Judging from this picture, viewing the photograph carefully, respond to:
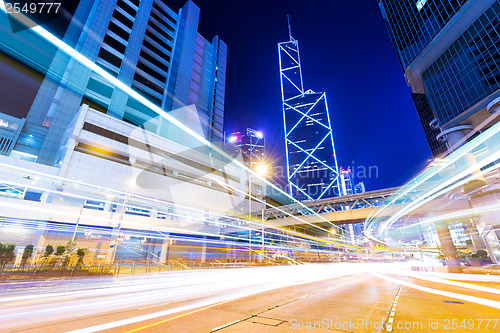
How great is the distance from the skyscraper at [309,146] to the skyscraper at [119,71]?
83.5 m

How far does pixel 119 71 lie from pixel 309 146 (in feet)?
391

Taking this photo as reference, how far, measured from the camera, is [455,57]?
4178cm

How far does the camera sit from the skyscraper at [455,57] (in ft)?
114

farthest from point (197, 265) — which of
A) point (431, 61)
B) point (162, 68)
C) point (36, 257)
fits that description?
point (162, 68)

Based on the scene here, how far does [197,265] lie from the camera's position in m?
23.8

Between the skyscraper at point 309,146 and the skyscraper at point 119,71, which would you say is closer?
the skyscraper at point 119,71

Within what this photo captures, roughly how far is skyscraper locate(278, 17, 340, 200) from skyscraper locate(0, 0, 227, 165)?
83.5 meters

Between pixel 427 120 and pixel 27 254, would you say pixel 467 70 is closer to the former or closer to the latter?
pixel 27 254

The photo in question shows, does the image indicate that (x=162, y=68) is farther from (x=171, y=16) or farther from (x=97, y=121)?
(x=97, y=121)

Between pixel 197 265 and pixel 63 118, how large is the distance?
4750 centimetres

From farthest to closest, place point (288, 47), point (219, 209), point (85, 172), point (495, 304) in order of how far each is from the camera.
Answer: point (288, 47) → point (219, 209) → point (85, 172) → point (495, 304)

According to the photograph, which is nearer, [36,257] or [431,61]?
[36,257]

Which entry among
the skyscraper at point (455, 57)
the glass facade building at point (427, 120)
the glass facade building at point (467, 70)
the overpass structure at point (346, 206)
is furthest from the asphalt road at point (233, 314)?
the glass facade building at point (427, 120)

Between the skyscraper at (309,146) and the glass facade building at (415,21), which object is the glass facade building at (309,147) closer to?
the skyscraper at (309,146)
